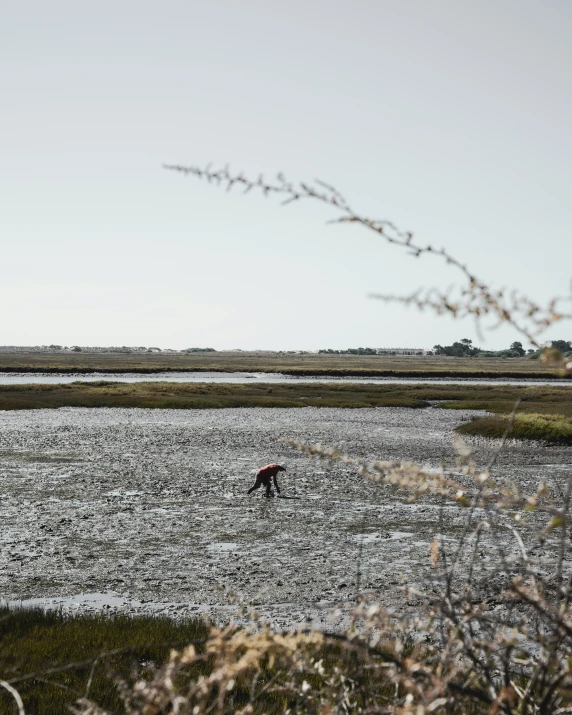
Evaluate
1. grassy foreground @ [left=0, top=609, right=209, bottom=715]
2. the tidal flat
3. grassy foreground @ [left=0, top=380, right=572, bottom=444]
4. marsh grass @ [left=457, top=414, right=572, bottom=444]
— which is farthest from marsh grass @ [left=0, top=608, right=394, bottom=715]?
grassy foreground @ [left=0, top=380, right=572, bottom=444]

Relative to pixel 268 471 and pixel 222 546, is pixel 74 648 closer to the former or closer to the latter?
pixel 222 546

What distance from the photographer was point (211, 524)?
1994 cm

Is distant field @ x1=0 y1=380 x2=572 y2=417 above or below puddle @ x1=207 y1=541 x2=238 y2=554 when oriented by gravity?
above

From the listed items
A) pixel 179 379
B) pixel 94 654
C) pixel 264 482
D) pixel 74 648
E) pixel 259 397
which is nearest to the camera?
pixel 94 654

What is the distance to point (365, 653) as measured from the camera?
3160mm

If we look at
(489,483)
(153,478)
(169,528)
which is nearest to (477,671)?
(489,483)

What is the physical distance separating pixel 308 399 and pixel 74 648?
64.7 metres

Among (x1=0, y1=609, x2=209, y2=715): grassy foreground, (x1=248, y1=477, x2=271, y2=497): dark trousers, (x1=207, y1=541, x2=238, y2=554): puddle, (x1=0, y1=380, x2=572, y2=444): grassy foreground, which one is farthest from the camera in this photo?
(x1=0, y1=380, x2=572, y2=444): grassy foreground

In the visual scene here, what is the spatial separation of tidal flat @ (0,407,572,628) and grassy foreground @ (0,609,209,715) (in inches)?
41.5

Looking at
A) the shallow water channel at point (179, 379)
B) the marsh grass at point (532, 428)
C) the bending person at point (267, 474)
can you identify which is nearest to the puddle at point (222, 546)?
the bending person at point (267, 474)

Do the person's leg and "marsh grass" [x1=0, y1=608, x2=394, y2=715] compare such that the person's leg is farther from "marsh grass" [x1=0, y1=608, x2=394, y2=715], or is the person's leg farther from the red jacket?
"marsh grass" [x1=0, y1=608, x2=394, y2=715]

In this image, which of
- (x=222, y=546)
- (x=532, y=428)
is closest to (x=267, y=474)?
(x=222, y=546)

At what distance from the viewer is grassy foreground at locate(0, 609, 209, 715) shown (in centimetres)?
901

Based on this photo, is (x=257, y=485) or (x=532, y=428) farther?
(x=532, y=428)
